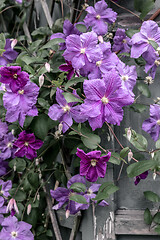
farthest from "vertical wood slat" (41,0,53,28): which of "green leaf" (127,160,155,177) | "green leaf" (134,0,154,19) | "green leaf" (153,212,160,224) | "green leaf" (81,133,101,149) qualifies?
"green leaf" (153,212,160,224)

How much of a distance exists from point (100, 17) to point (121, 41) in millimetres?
128

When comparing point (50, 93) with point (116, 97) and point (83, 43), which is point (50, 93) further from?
point (116, 97)

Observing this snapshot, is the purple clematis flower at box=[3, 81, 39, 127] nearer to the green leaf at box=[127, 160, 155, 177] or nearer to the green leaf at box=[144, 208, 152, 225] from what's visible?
the green leaf at box=[127, 160, 155, 177]

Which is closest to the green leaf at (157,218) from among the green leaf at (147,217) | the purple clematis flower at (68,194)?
the green leaf at (147,217)

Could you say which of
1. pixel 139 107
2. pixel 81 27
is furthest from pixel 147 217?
pixel 81 27

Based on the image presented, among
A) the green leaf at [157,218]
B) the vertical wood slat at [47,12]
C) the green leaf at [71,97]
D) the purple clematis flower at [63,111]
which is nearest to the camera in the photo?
the green leaf at [71,97]

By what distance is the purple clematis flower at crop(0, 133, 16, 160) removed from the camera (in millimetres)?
1496

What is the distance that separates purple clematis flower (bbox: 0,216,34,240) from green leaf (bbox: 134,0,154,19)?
99 centimetres

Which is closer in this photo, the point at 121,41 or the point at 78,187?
the point at 78,187

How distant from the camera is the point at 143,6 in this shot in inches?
53.1

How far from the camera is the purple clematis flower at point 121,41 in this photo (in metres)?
1.38

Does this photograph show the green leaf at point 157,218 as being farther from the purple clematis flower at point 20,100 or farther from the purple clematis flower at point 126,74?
the purple clematis flower at point 20,100

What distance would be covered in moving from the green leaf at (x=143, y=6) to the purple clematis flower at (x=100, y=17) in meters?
0.09

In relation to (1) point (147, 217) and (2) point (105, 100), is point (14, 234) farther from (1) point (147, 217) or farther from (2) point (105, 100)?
(2) point (105, 100)
